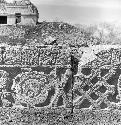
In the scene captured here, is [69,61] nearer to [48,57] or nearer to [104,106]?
[48,57]

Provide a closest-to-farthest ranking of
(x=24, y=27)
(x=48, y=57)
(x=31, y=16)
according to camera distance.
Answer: (x=48, y=57) < (x=24, y=27) < (x=31, y=16)

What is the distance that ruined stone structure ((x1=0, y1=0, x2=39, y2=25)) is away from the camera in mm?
29672

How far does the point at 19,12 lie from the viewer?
2983cm

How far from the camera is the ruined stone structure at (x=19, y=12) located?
97.3 ft

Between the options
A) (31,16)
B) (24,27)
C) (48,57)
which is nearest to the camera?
(48,57)

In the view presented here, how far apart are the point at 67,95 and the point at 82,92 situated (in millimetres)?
206

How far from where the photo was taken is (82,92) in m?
4.55

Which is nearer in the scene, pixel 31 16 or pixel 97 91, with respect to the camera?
pixel 97 91

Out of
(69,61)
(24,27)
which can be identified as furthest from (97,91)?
(24,27)

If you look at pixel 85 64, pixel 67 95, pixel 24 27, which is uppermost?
pixel 24 27

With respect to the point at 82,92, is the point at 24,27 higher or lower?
higher

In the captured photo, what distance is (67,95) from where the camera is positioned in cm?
452

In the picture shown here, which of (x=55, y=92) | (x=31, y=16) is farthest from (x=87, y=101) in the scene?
(x=31, y=16)

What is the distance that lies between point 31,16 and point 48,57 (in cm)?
2577
